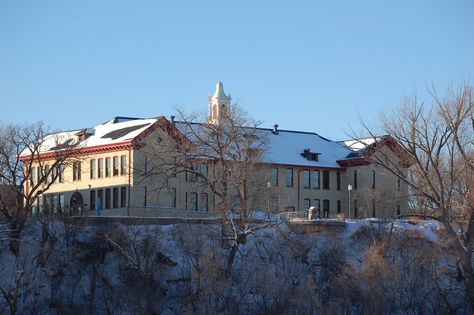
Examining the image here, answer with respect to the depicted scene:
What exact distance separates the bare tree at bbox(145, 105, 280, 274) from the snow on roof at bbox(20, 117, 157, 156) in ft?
30.8

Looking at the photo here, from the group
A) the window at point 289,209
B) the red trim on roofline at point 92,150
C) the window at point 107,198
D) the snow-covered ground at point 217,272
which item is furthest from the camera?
the window at point 289,209

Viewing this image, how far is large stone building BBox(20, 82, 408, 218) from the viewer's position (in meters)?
83.7

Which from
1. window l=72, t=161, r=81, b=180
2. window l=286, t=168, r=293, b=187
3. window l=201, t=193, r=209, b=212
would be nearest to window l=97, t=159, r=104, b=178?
window l=72, t=161, r=81, b=180

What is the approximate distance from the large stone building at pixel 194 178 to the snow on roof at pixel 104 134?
0.09 metres

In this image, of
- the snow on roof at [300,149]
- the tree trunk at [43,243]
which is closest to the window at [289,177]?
the snow on roof at [300,149]

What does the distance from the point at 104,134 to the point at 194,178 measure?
7.74 m

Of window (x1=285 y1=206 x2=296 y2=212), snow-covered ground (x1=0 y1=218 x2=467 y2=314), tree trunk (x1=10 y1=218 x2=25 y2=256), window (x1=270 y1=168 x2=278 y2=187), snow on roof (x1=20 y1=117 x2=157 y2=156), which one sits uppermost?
snow on roof (x1=20 y1=117 x2=157 y2=156)

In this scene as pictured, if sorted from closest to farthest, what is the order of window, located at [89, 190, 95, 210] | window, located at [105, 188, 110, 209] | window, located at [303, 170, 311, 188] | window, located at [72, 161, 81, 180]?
window, located at [105, 188, 110, 209]
window, located at [89, 190, 95, 210]
window, located at [72, 161, 81, 180]
window, located at [303, 170, 311, 188]

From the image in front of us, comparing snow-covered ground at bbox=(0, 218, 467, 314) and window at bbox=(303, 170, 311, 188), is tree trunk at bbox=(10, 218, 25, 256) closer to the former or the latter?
snow-covered ground at bbox=(0, 218, 467, 314)

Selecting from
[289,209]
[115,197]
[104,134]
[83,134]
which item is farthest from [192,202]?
[83,134]

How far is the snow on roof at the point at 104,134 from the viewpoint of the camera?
85.6 metres

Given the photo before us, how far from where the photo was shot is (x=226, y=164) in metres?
71.5

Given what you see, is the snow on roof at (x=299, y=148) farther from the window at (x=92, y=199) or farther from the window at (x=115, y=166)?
the window at (x=92, y=199)

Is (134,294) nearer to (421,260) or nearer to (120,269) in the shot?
(120,269)
